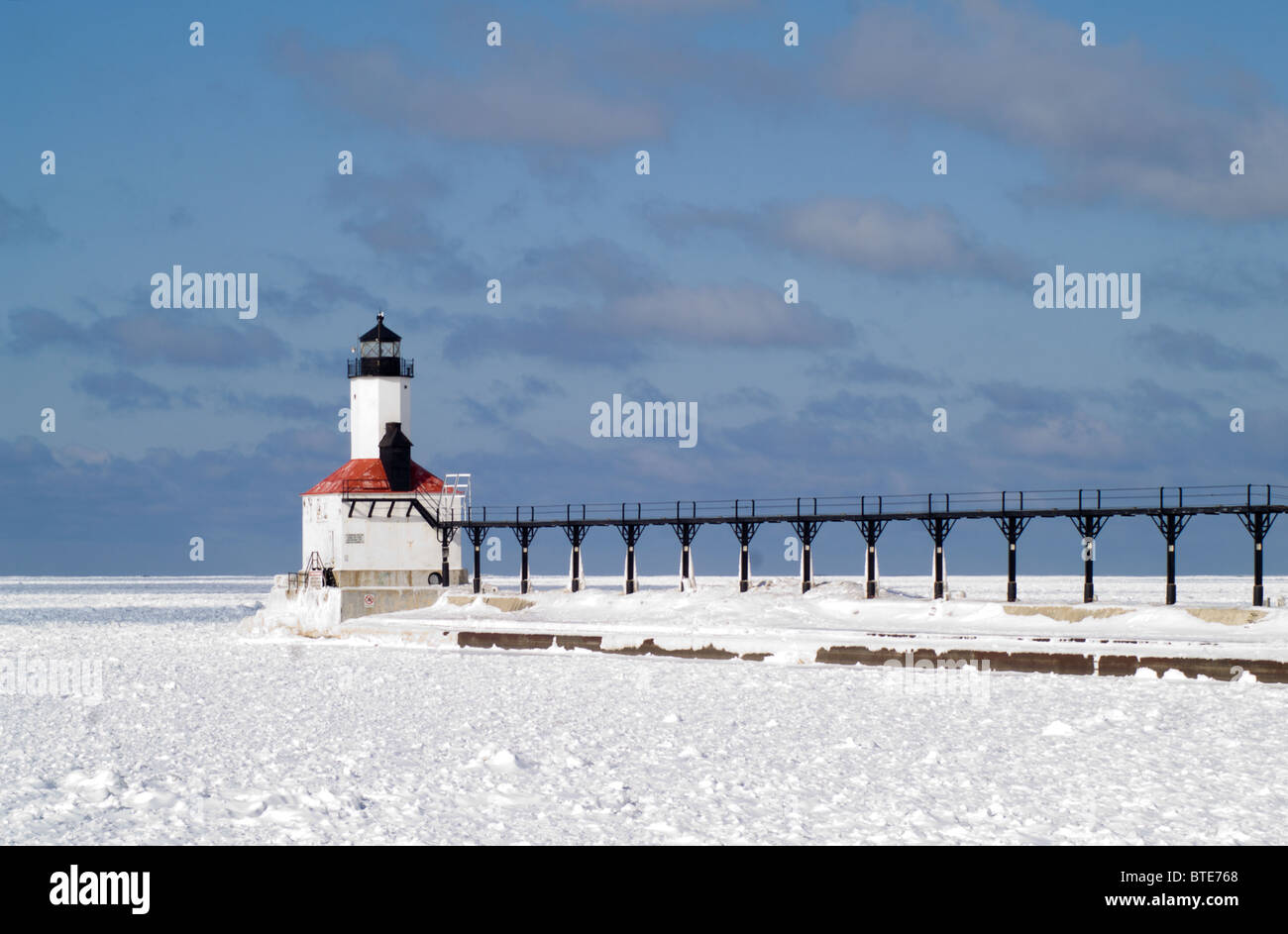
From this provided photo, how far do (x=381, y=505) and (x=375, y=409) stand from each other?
3.86 metres

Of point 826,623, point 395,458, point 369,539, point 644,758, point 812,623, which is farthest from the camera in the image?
point 395,458

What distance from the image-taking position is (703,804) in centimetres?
1542

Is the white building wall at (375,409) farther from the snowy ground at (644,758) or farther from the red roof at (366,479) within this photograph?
the snowy ground at (644,758)

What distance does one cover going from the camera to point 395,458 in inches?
2135

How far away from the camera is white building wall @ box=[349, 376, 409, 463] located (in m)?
54.6

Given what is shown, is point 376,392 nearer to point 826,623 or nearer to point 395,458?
point 395,458

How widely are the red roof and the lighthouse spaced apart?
0.04 m

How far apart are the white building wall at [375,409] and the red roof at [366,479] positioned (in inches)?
19.2

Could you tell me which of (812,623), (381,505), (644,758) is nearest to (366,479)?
(381,505)

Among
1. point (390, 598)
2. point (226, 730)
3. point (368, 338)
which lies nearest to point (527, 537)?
point (390, 598)

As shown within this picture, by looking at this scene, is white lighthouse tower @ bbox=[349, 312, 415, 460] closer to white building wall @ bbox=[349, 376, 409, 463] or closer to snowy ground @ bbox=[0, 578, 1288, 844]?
white building wall @ bbox=[349, 376, 409, 463]


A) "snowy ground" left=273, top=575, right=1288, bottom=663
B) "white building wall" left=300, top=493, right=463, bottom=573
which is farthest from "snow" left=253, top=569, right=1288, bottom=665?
"white building wall" left=300, top=493, right=463, bottom=573

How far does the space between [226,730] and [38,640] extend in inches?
1060

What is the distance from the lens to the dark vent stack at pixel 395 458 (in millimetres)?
54156
